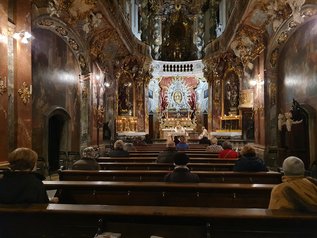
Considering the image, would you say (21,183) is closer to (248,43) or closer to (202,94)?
(248,43)

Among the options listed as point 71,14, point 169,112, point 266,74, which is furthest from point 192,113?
point 71,14

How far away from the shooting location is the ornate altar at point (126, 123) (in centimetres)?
2012

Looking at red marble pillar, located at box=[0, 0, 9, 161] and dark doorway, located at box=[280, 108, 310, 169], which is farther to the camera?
dark doorway, located at box=[280, 108, 310, 169]

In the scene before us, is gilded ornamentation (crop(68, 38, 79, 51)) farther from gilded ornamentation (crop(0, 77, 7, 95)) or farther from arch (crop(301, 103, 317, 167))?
arch (crop(301, 103, 317, 167))

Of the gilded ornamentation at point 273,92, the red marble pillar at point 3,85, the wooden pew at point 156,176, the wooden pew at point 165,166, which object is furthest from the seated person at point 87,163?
the gilded ornamentation at point 273,92

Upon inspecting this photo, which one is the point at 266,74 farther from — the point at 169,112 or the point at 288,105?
the point at 169,112

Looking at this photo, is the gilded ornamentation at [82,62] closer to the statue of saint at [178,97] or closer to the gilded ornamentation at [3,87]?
the gilded ornamentation at [3,87]

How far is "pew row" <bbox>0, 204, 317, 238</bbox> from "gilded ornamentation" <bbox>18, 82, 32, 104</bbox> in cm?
516

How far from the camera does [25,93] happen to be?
24.9 ft

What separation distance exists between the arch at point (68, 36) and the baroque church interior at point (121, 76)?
38 mm

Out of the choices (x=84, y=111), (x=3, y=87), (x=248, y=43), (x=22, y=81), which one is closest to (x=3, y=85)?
(x=3, y=87)

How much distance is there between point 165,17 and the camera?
27312 mm

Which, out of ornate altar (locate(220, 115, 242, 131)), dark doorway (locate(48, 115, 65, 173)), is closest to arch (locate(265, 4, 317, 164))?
ornate altar (locate(220, 115, 242, 131))

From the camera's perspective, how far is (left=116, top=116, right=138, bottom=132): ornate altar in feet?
66.0
